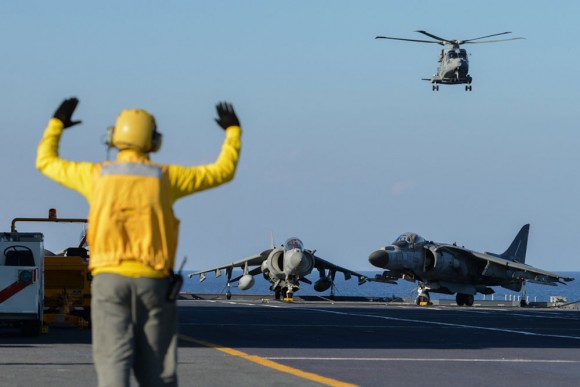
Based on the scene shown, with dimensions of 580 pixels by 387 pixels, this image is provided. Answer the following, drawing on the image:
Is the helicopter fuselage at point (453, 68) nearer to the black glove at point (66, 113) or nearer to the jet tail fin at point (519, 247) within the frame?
the jet tail fin at point (519, 247)

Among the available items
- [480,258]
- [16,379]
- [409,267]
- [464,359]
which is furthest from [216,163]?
[480,258]

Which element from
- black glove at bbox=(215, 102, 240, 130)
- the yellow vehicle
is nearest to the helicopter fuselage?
the yellow vehicle

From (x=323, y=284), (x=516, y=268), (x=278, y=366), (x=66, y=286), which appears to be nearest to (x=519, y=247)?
(x=516, y=268)

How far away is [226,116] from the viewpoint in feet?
22.7

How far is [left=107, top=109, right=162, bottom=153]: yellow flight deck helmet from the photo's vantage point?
21.8ft

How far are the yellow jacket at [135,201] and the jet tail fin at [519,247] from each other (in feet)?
213

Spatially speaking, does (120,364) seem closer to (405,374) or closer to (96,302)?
(96,302)

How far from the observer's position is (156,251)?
253 inches

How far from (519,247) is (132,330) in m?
66.3

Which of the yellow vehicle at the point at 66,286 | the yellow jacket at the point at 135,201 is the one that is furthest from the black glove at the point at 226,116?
the yellow vehicle at the point at 66,286

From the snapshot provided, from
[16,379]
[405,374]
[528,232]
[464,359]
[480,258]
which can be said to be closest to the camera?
[16,379]

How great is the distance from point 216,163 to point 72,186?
0.80 m

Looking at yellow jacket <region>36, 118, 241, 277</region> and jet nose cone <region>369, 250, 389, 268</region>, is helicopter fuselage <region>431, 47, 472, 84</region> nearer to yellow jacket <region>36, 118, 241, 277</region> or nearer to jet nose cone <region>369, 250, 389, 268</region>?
jet nose cone <region>369, 250, 389, 268</region>

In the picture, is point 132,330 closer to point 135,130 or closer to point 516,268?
point 135,130
